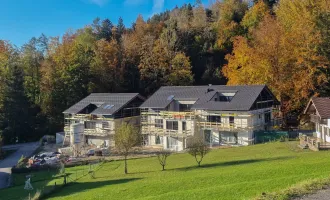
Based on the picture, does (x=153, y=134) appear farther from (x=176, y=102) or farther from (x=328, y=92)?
(x=328, y=92)

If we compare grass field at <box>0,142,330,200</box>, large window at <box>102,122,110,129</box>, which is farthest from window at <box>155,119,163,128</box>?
grass field at <box>0,142,330,200</box>

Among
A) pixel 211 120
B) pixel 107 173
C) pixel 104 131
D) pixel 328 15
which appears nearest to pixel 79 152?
pixel 104 131

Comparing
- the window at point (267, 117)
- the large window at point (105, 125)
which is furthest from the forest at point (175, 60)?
the large window at point (105, 125)

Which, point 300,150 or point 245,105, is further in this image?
point 245,105

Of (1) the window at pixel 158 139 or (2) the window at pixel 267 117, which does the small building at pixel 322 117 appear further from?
(1) the window at pixel 158 139

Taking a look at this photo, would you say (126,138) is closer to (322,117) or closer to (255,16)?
→ (322,117)

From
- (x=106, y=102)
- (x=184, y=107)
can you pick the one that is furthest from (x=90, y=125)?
(x=184, y=107)

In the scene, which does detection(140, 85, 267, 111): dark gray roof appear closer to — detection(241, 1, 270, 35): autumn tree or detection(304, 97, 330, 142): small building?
detection(304, 97, 330, 142): small building
